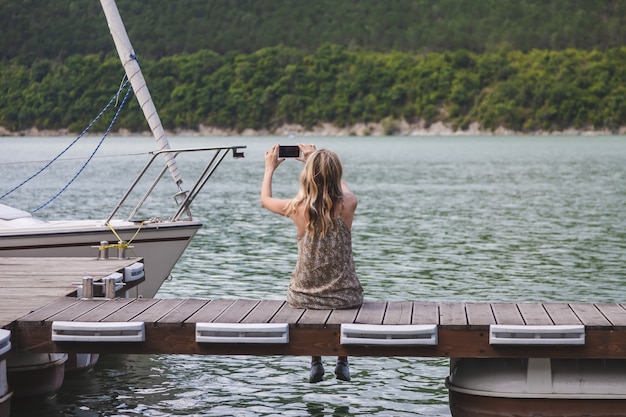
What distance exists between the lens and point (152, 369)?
411 inches

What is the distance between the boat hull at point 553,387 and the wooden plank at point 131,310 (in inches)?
96.6

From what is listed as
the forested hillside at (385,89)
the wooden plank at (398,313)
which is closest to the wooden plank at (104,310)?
the wooden plank at (398,313)

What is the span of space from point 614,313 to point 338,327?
1.97m

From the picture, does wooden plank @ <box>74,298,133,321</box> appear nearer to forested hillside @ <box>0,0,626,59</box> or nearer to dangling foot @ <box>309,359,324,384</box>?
dangling foot @ <box>309,359,324,384</box>

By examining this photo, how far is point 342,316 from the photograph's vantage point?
24.6 feet

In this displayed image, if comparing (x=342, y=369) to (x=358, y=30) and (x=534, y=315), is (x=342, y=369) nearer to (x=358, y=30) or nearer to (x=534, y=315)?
(x=534, y=315)

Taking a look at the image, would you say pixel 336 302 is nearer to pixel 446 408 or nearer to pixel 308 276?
pixel 308 276

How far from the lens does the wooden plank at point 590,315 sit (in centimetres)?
721

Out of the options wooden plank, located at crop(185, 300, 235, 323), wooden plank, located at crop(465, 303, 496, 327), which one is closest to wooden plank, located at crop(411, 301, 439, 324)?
wooden plank, located at crop(465, 303, 496, 327)

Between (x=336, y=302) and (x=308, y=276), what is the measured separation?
282 millimetres

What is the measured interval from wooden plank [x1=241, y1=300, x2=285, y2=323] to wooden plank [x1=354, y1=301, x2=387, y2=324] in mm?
608

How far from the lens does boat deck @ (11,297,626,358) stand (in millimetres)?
7152

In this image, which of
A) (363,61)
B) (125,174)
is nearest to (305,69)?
(363,61)

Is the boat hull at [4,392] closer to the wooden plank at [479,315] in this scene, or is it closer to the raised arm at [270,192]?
the raised arm at [270,192]
